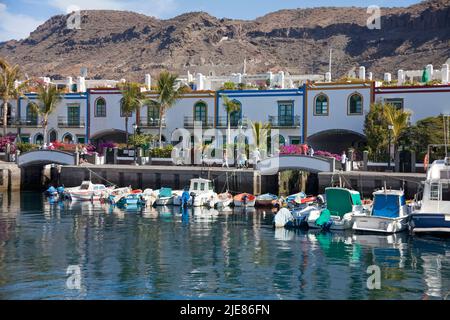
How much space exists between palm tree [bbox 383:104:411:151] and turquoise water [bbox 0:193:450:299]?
1563cm

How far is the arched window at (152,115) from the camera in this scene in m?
67.8

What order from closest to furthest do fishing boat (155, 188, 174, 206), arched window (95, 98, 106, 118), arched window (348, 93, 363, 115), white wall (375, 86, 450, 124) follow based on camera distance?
fishing boat (155, 188, 174, 206) → white wall (375, 86, 450, 124) → arched window (348, 93, 363, 115) → arched window (95, 98, 106, 118)

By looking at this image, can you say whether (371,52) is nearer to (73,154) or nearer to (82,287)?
(73,154)

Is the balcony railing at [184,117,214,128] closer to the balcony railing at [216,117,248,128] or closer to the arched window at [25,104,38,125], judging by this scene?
the balcony railing at [216,117,248,128]

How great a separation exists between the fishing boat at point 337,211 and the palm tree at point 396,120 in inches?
527

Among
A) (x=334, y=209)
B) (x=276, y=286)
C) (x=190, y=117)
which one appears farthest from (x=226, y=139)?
(x=276, y=286)

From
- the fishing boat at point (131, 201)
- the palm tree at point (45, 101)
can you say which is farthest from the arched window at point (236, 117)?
the palm tree at point (45, 101)

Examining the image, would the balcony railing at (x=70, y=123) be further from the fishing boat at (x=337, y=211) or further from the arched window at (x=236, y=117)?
the fishing boat at (x=337, y=211)

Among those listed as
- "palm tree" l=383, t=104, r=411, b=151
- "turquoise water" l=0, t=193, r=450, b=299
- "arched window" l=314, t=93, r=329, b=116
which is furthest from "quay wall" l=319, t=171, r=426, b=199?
"arched window" l=314, t=93, r=329, b=116

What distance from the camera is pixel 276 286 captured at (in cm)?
2495

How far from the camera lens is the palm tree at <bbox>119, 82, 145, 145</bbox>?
6531cm

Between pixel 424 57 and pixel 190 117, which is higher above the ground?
pixel 424 57

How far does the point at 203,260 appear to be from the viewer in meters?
29.4

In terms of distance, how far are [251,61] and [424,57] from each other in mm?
45120
